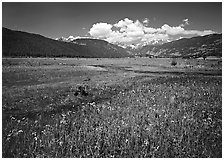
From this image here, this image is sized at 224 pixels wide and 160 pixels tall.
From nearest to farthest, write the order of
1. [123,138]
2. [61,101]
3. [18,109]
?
[123,138] < [18,109] < [61,101]

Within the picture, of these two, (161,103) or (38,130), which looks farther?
(161,103)

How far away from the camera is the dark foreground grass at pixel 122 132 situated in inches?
279

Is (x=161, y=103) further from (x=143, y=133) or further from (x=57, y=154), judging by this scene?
(x=57, y=154)

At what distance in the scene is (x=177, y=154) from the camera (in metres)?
7.05

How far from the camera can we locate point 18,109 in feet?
36.3

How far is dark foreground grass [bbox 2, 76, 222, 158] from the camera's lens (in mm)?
7094

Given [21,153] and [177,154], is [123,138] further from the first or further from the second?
[21,153]

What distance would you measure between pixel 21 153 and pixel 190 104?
30.6 feet

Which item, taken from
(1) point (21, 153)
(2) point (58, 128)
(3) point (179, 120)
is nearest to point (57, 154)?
(1) point (21, 153)

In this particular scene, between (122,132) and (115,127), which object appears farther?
(115,127)

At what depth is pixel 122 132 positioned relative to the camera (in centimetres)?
823

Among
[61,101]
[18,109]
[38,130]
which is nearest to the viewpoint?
[38,130]

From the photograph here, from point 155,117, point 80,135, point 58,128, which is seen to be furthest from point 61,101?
point 155,117

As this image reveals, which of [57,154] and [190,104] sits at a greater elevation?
[190,104]
